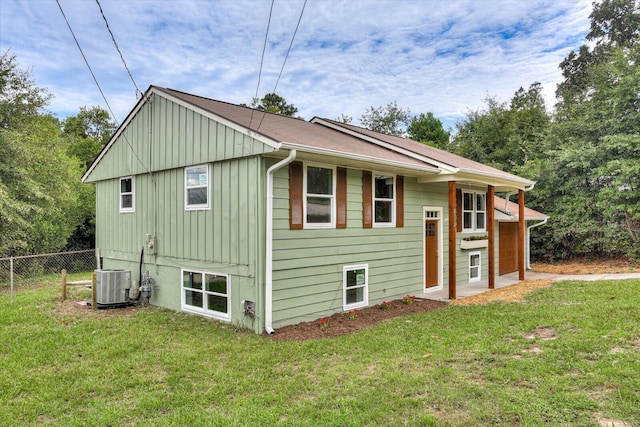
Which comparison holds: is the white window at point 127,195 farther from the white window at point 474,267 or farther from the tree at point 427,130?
the tree at point 427,130

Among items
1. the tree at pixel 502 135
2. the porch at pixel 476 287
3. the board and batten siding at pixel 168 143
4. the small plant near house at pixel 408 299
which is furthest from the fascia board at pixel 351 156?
the tree at pixel 502 135

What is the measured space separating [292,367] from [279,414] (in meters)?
1.16

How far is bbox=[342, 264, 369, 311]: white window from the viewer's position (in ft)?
24.6

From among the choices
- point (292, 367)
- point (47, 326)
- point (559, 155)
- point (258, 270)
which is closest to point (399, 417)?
point (292, 367)

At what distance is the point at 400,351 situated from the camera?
501 centimetres

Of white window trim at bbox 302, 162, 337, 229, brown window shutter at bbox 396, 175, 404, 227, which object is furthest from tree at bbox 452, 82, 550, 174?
white window trim at bbox 302, 162, 337, 229

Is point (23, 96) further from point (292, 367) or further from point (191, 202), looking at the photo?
point (292, 367)

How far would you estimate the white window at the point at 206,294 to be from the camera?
6.81m

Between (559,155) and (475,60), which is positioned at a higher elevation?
(475,60)

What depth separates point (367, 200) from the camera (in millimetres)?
7863

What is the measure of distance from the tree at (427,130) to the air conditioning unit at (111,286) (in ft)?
95.0

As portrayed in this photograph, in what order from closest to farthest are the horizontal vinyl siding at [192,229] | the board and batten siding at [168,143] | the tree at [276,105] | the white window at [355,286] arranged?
the horizontal vinyl siding at [192,229]
the board and batten siding at [168,143]
the white window at [355,286]
the tree at [276,105]

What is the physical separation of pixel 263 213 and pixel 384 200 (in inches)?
126

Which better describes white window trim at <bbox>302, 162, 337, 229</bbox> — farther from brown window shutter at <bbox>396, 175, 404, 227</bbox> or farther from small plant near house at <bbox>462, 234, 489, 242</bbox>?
small plant near house at <bbox>462, 234, 489, 242</bbox>
